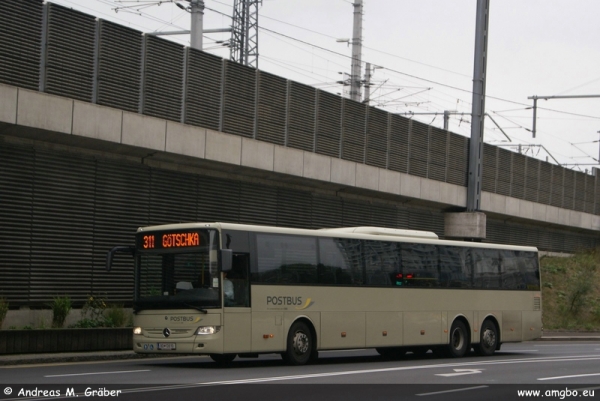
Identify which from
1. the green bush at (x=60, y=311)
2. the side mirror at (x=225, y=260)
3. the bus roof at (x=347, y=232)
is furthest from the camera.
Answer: the green bush at (x=60, y=311)

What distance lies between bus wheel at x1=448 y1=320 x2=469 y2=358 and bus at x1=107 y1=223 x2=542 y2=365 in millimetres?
32

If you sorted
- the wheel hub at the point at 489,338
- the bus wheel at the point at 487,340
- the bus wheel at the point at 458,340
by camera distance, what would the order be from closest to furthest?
the bus wheel at the point at 458,340 → the bus wheel at the point at 487,340 → the wheel hub at the point at 489,338

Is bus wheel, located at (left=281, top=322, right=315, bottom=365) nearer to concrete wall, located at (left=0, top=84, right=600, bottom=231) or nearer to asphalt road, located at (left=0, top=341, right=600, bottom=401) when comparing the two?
asphalt road, located at (left=0, top=341, right=600, bottom=401)

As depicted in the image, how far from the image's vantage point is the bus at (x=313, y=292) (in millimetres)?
19000

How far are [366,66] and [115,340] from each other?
53053 mm

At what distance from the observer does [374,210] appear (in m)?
38.9

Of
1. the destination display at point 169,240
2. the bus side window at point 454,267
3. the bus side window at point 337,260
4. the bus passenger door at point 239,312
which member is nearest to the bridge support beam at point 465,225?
the bus side window at point 454,267

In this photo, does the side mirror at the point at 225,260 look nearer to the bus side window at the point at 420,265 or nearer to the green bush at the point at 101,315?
the bus side window at the point at 420,265

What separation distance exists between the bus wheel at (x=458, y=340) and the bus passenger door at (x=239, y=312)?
7159 mm

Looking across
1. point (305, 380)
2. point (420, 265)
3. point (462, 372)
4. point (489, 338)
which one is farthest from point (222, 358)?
point (489, 338)

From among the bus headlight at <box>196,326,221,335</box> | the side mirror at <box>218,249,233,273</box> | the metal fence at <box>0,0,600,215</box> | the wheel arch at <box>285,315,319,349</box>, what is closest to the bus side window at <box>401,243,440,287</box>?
the wheel arch at <box>285,315,319,349</box>

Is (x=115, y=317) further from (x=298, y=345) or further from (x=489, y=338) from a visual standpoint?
(x=489, y=338)

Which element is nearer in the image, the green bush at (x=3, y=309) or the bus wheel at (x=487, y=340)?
the green bush at (x=3, y=309)

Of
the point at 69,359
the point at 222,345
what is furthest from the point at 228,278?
the point at 69,359
